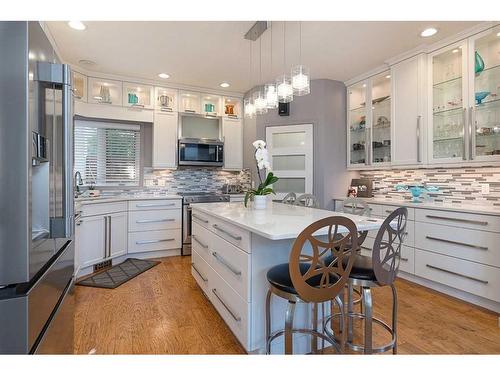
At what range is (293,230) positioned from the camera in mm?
1400

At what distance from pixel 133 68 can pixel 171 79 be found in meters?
0.57

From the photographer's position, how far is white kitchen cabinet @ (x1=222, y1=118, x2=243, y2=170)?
179 inches

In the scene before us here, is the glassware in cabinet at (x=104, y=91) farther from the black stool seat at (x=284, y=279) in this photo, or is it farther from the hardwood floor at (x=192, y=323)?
the black stool seat at (x=284, y=279)

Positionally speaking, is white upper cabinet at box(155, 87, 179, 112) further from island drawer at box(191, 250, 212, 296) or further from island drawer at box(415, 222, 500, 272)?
island drawer at box(415, 222, 500, 272)

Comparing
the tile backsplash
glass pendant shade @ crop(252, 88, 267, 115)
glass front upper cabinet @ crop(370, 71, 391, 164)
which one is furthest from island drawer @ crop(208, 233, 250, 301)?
glass front upper cabinet @ crop(370, 71, 391, 164)

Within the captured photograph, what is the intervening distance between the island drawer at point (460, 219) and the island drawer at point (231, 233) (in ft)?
6.85

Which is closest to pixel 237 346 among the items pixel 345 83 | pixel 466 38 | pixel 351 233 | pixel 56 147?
pixel 351 233

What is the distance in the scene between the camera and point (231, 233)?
1796 mm

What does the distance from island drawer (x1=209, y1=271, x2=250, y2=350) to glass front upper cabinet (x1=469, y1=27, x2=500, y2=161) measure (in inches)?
102

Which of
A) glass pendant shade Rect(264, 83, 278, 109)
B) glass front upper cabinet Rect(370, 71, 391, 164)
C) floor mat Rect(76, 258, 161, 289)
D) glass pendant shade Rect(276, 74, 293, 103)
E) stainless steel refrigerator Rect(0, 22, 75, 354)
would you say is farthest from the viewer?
glass front upper cabinet Rect(370, 71, 391, 164)

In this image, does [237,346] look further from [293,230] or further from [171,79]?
[171,79]

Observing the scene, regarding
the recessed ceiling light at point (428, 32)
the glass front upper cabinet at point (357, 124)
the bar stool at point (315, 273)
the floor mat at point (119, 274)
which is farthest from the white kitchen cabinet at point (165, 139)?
the recessed ceiling light at point (428, 32)

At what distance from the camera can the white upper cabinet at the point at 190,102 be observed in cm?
429

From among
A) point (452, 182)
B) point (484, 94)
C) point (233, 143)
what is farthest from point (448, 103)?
point (233, 143)
